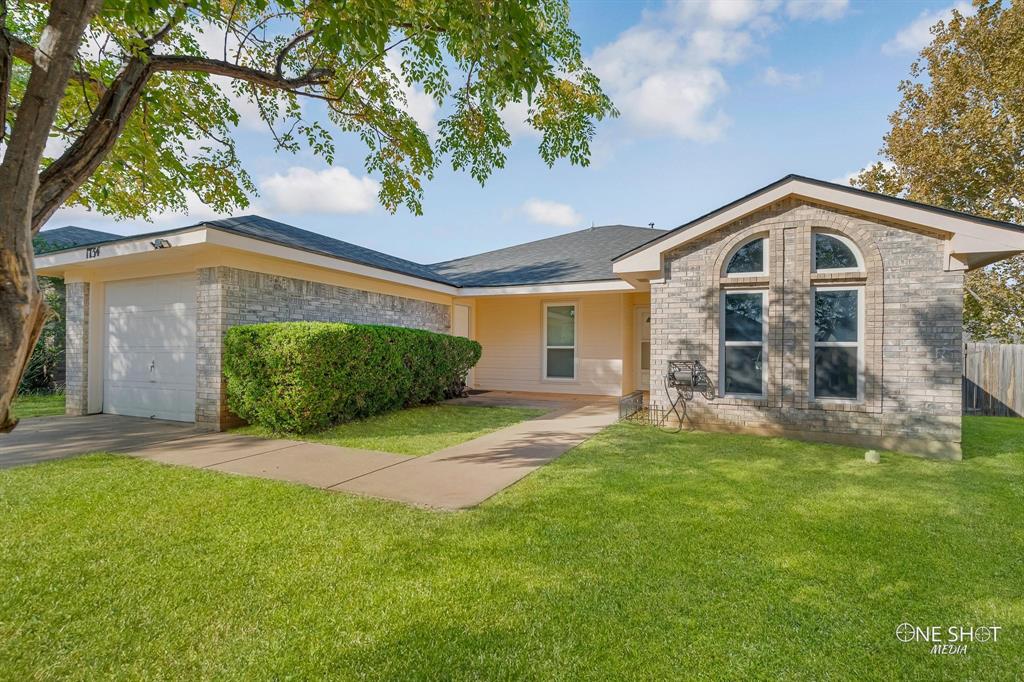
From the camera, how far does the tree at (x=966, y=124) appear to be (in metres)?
12.0

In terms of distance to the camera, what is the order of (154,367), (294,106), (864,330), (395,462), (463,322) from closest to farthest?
(395,462), (864,330), (294,106), (154,367), (463,322)

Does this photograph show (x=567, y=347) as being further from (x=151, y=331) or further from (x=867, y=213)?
(x=151, y=331)

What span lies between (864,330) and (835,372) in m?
0.73

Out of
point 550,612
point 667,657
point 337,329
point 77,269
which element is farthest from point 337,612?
point 77,269

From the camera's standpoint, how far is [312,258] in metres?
8.30

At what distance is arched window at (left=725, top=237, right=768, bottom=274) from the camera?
7.38 metres

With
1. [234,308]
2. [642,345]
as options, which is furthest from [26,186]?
[642,345]

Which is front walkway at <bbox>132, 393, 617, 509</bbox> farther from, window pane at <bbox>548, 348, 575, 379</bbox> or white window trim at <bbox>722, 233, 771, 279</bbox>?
window pane at <bbox>548, 348, 575, 379</bbox>

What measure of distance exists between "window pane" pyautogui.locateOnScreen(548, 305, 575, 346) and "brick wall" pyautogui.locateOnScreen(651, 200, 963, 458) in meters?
5.08

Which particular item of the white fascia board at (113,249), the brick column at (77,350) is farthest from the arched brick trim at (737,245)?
the brick column at (77,350)

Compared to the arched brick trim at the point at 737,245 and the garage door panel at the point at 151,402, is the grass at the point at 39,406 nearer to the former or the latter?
the garage door panel at the point at 151,402

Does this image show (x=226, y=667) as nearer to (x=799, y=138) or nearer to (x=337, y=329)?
(x=337, y=329)

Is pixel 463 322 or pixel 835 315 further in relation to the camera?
pixel 463 322

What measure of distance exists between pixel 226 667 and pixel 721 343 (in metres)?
7.45
